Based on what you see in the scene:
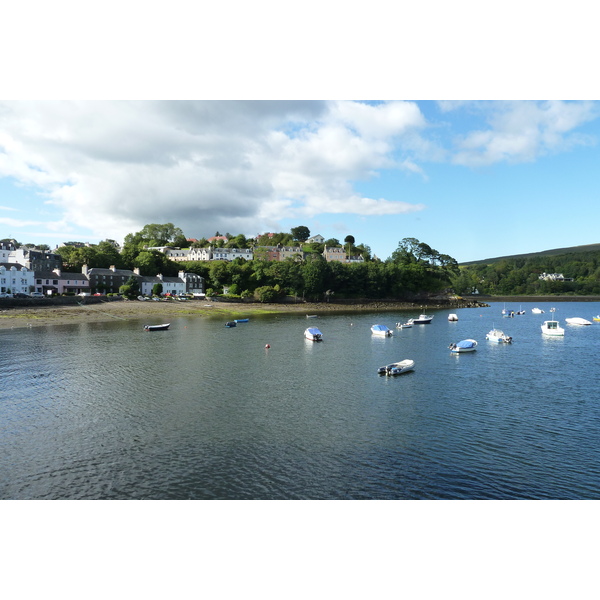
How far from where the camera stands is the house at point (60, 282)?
3752 inches

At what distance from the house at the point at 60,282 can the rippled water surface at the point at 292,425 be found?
5537cm

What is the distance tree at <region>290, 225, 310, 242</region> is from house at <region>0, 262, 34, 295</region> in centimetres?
12158

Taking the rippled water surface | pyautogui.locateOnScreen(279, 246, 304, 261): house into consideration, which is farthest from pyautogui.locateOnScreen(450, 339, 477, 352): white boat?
pyautogui.locateOnScreen(279, 246, 304, 261): house

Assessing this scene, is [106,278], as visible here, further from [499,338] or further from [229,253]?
Answer: [499,338]

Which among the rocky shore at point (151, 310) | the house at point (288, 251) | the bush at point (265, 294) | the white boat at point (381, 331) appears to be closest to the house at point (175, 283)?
the rocky shore at point (151, 310)

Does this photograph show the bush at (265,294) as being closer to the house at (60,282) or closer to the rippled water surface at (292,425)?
the house at (60,282)

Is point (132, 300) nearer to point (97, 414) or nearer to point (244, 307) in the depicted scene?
point (244, 307)

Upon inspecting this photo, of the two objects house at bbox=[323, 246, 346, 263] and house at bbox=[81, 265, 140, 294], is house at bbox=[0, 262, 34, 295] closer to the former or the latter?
house at bbox=[81, 265, 140, 294]

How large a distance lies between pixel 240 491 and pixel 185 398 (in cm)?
1422

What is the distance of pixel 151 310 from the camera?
3563 inches

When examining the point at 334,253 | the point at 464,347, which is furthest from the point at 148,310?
the point at 334,253

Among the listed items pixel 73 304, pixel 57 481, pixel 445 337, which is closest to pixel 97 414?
pixel 57 481

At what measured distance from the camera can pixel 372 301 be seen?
447ft

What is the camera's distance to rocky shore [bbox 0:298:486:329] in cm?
7331
